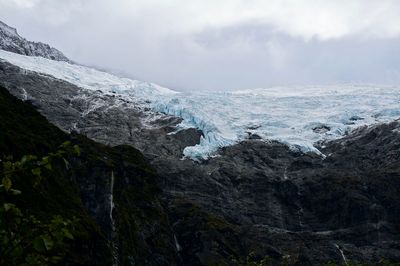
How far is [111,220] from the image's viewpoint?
10406 cm

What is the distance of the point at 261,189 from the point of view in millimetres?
153000

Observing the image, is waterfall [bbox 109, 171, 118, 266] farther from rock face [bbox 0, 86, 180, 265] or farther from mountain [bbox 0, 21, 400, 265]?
mountain [bbox 0, 21, 400, 265]

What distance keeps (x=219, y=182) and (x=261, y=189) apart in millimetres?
10192

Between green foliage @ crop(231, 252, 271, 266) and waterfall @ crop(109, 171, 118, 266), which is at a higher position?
green foliage @ crop(231, 252, 271, 266)

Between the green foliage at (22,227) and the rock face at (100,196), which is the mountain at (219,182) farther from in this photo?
the green foliage at (22,227)

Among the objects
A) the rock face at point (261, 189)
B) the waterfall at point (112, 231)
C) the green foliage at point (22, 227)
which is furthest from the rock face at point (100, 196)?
the green foliage at point (22, 227)

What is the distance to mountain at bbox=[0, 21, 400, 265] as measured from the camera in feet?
357

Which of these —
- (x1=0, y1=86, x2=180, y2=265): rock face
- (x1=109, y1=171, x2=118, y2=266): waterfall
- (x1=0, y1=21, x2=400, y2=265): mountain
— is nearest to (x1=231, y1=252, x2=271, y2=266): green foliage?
(x1=0, y1=86, x2=180, y2=265): rock face

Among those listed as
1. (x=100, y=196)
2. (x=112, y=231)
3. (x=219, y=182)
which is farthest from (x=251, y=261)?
(x=219, y=182)

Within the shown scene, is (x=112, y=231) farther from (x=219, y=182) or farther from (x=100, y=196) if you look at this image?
(x=219, y=182)

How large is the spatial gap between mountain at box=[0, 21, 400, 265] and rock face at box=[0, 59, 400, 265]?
0.30 m

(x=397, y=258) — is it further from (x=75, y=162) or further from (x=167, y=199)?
(x=75, y=162)

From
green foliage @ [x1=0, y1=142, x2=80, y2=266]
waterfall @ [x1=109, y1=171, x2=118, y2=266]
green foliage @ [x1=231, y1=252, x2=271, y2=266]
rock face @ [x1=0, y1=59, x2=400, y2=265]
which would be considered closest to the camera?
green foliage @ [x1=0, y1=142, x2=80, y2=266]

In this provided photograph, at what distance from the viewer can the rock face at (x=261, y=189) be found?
12325cm
